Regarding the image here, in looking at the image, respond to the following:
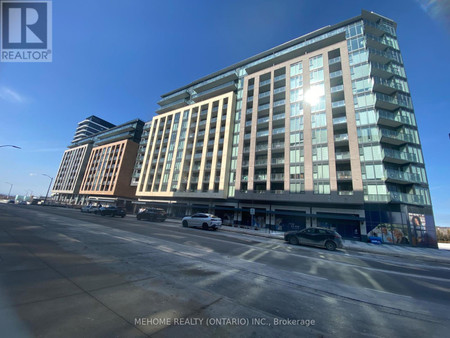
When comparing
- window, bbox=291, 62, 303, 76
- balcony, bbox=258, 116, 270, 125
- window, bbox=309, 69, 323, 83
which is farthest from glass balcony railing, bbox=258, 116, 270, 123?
window, bbox=291, 62, 303, 76

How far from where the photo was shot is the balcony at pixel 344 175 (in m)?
25.0

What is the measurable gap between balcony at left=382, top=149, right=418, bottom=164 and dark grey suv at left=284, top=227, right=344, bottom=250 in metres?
18.0

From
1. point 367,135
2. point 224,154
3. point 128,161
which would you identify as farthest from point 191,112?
point 367,135

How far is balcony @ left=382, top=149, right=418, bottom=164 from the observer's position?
24.2m

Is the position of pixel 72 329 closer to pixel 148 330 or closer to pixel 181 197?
pixel 148 330

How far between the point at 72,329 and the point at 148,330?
1.03 metres

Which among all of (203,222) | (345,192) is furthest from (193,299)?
(345,192)

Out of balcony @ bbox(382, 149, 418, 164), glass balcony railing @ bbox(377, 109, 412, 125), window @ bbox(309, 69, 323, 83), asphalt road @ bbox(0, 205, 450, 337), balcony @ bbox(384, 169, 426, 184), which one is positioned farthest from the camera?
window @ bbox(309, 69, 323, 83)

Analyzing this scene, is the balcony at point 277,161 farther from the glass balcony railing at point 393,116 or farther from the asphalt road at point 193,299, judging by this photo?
the asphalt road at point 193,299

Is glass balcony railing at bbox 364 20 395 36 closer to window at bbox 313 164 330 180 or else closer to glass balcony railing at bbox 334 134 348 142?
glass balcony railing at bbox 334 134 348 142

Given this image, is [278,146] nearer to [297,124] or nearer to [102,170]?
[297,124]

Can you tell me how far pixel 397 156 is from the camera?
81.6ft

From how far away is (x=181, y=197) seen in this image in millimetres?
38656

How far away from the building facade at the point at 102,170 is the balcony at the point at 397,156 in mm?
61485
